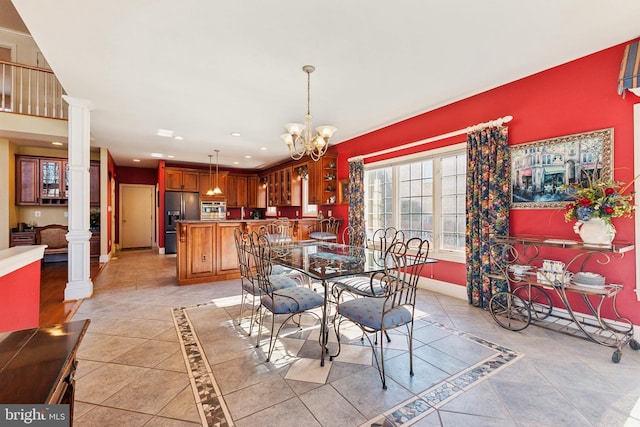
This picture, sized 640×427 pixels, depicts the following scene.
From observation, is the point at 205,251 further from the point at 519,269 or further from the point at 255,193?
the point at 255,193

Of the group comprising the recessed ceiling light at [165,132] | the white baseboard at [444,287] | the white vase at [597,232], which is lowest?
the white baseboard at [444,287]

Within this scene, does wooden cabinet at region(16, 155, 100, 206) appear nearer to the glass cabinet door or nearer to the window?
the glass cabinet door

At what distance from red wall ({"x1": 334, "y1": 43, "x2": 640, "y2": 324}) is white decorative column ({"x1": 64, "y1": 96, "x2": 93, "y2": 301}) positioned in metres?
4.88

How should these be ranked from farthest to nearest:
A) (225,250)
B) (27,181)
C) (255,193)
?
(255,193) → (27,181) → (225,250)

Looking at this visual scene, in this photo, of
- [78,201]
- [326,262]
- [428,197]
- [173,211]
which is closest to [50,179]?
[173,211]

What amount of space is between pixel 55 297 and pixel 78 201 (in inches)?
53.8

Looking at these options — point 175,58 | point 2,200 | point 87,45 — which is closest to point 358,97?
point 175,58

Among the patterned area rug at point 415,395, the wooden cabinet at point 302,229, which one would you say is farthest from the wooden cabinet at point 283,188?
the patterned area rug at point 415,395

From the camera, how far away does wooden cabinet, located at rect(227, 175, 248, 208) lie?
29.7 feet

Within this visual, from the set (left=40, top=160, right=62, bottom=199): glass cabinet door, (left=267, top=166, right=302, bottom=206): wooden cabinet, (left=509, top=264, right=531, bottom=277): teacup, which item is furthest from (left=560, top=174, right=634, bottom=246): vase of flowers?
(left=40, top=160, right=62, bottom=199): glass cabinet door

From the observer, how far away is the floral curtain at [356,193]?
17.2 feet

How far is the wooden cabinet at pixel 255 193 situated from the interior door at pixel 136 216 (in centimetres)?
312

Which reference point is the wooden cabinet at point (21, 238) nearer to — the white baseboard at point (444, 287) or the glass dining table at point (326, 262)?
the glass dining table at point (326, 262)

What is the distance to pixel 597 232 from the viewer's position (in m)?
2.43
